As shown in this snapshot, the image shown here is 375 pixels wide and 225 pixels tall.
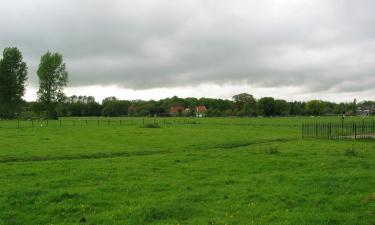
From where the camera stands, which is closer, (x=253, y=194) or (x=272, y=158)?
(x=253, y=194)

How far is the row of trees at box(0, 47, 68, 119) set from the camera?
108312 millimetres

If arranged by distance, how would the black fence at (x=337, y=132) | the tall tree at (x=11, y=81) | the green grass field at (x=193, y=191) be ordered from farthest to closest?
the tall tree at (x=11, y=81) → the black fence at (x=337, y=132) → the green grass field at (x=193, y=191)

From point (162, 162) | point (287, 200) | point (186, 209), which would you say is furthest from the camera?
point (162, 162)

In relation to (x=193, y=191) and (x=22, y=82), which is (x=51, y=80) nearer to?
(x=22, y=82)

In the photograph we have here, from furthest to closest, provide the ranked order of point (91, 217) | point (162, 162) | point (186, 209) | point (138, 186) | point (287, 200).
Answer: point (162, 162)
point (138, 186)
point (287, 200)
point (186, 209)
point (91, 217)

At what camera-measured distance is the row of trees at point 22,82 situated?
10831 centimetres

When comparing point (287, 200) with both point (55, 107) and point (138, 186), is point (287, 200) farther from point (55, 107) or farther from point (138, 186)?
point (55, 107)

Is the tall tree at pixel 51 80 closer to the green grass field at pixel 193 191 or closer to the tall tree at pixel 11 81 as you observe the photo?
the tall tree at pixel 11 81

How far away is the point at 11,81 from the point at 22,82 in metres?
5.03

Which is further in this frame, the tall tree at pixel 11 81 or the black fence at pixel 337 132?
the tall tree at pixel 11 81

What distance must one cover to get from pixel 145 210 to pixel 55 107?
107 metres

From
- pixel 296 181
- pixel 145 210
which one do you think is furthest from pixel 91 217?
pixel 296 181

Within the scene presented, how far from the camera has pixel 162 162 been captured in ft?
79.4

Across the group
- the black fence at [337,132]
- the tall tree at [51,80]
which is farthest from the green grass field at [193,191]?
the tall tree at [51,80]
